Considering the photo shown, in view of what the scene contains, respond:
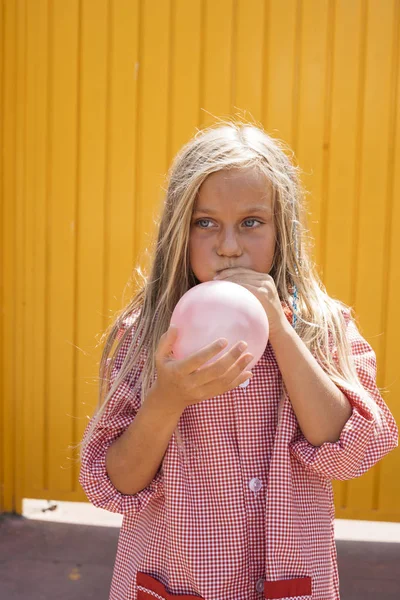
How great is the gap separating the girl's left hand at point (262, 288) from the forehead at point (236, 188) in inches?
7.0

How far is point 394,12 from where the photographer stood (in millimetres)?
3578

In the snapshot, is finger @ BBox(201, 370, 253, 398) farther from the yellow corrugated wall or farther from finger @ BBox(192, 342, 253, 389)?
the yellow corrugated wall

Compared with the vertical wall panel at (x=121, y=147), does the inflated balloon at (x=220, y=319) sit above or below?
below

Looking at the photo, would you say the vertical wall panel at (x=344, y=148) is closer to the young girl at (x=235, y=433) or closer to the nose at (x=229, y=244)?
the young girl at (x=235, y=433)

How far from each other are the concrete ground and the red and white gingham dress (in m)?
1.73

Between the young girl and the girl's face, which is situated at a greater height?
the girl's face

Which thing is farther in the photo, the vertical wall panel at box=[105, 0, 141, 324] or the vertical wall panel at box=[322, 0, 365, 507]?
the vertical wall panel at box=[105, 0, 141, 324]

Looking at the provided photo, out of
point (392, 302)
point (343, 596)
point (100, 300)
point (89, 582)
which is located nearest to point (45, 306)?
point (100, 300)

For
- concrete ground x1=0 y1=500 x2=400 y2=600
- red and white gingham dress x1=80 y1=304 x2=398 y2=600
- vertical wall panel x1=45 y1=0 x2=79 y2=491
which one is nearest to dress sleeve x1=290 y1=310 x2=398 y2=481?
red and white gingham dress x1=80 y1=304 x2=398 y2=600

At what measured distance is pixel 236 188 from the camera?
5.59ft

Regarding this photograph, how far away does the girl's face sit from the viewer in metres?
1.68

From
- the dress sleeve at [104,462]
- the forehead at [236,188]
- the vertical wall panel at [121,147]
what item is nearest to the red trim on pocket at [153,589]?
the dress sleeve at [104,462]

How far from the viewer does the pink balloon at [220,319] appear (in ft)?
4.74

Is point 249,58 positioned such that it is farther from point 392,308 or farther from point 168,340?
point 168,340
